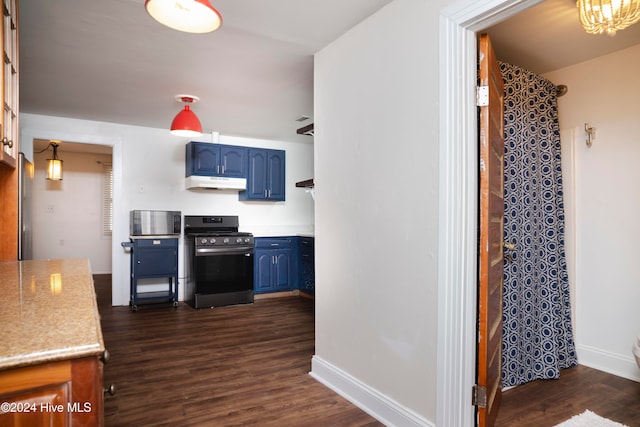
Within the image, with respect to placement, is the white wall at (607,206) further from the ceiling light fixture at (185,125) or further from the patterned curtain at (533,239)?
the ceiling light fixture at (185,125)

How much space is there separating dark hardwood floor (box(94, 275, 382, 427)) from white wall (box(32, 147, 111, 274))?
11.3ft

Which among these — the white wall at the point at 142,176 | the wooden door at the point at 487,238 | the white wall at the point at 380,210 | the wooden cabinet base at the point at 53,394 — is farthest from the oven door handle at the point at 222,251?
the wooden cabinet base at the point at 53,394

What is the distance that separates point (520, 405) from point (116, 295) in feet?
14.9

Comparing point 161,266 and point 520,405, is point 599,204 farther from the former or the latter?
point 161,266

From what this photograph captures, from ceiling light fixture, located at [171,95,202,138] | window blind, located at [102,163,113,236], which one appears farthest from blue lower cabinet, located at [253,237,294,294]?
window blind, located at [102,163,113,236]

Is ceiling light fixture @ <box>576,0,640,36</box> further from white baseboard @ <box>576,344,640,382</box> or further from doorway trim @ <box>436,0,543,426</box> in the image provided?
white baseboard @ <box>576,344,640,382</box>

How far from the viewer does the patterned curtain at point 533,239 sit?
2.54 metres

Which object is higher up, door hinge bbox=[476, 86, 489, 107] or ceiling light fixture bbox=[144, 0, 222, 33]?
ceiling light fixture bbox=[144, 0, 222, 33]

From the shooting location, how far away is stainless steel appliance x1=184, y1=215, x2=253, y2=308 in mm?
4836

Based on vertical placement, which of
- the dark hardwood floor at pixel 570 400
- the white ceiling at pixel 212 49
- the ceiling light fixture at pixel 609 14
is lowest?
the dark hardwood floor at pixel 570 400

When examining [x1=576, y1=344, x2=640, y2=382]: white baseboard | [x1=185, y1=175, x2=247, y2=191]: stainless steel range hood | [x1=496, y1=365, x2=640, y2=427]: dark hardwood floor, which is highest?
[x1=185, y1=175, x2=247, y2=191]: stainless steel range hood

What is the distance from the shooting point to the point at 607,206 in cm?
283

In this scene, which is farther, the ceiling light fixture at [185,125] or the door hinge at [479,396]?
the ceiling light fixture at [185,125]

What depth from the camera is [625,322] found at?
2.72 meters
